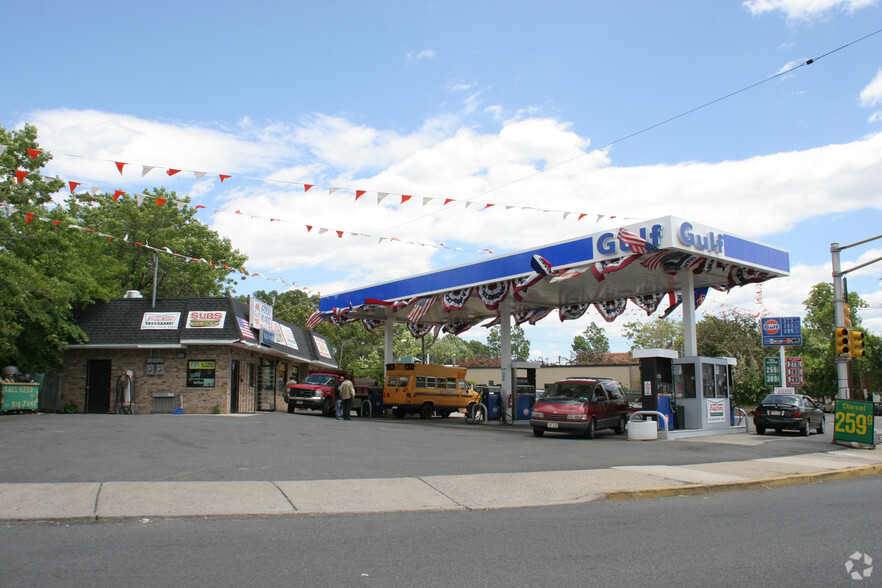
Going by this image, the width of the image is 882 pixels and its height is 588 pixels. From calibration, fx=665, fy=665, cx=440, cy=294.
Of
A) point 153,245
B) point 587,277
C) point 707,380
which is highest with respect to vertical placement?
point 153,245

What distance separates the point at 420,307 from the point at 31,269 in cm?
1441

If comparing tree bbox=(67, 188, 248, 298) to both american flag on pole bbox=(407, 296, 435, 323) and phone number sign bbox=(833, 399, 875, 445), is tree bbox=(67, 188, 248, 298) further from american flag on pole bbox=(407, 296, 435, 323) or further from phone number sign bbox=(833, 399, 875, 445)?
phone number sign bbox=(833, 399, 875, 445)

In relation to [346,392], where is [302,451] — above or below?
below

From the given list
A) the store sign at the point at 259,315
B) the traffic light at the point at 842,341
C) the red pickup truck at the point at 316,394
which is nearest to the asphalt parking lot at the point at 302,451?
the traffic light at the point at 842,341

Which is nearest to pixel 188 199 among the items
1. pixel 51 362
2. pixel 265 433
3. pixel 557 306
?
pixel 51 362

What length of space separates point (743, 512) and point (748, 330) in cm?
4357

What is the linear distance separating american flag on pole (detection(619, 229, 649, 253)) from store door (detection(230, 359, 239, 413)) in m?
16.8

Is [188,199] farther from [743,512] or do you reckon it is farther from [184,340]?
[743,512]

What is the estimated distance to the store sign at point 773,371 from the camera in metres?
Answer: 34.5

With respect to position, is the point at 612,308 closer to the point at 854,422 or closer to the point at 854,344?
the point at 854,344

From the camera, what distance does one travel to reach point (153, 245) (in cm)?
4116

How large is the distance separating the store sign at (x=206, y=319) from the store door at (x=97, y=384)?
3.87 m

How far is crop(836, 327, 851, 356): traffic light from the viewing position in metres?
19.0

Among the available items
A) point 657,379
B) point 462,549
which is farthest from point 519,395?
point 462,549
